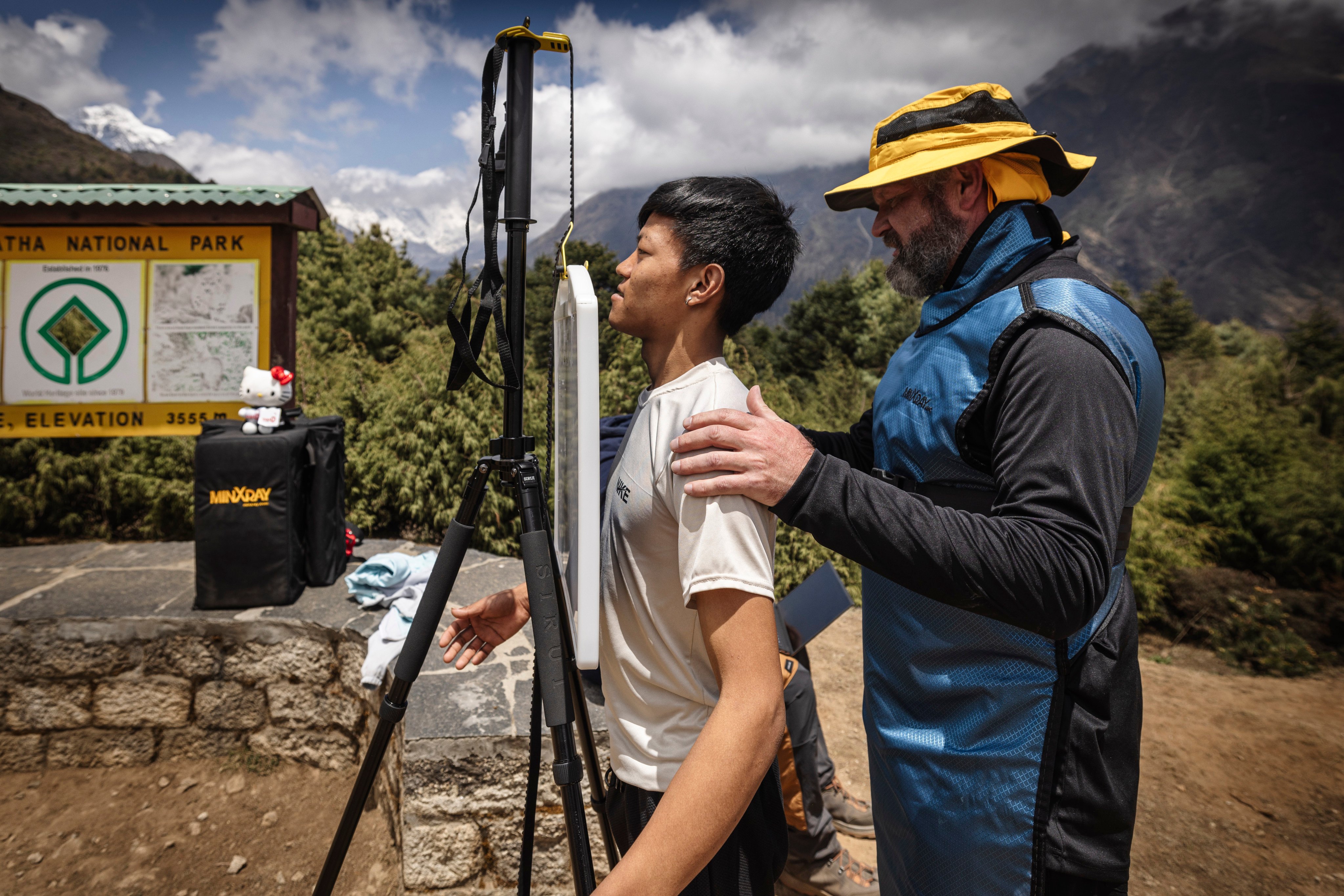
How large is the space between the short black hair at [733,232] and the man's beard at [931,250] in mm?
253

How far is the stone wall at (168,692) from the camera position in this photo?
3357mm

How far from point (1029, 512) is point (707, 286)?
650 millimetres

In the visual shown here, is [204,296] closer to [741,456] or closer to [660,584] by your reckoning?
[660,584]

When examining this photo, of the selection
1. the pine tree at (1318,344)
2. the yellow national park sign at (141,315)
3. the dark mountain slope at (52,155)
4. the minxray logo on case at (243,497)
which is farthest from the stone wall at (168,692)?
the dark mountain slope at (52,155)

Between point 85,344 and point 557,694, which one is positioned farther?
point 85,344

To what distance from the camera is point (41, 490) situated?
20.0 ft

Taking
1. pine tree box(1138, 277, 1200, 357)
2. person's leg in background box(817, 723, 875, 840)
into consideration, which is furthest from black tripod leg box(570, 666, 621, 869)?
pine tree box(1138, 277, 1200, 357)

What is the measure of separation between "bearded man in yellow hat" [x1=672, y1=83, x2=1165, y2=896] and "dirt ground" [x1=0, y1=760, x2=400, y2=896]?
7.60 ft

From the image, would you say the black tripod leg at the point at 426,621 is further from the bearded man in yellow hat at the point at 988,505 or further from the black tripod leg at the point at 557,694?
the bearded man in yellow hat at the point at 988,505

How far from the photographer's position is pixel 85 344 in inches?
166

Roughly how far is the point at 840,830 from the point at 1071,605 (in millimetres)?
2669

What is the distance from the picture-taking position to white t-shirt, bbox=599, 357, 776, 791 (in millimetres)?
1096

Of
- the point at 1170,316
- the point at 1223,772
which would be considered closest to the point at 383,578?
the point at 1223,772

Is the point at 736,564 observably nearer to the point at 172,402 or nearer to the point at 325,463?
the point at 325,463
